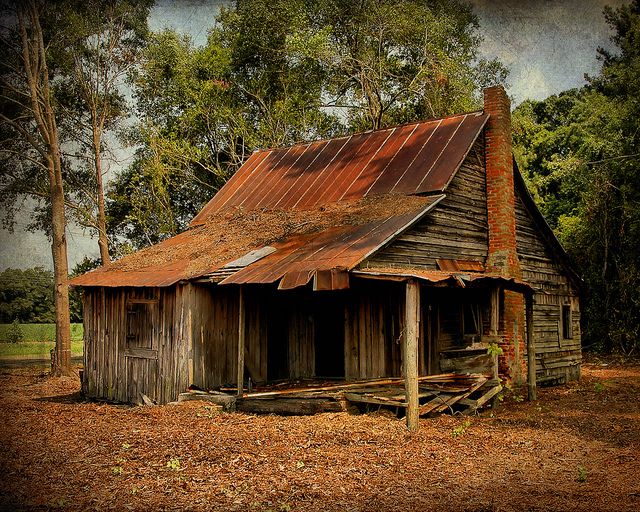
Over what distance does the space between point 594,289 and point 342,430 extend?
18.6 meters

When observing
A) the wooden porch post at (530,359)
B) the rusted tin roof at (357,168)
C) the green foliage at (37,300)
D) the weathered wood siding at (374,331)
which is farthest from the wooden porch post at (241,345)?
the green foliage at (37,300)

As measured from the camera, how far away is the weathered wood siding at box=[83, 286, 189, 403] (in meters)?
14.0

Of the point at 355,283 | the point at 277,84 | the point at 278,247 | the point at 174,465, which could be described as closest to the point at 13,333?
the point at 277,84

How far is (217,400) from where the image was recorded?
12828 mm

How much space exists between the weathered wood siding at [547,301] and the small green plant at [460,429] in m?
6.62

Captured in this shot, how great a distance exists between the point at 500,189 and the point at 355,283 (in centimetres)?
467

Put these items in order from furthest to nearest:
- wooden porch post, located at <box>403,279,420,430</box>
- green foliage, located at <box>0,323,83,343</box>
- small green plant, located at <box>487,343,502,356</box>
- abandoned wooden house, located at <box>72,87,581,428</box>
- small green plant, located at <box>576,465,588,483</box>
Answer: green foliage, located at <box>0,323,83,343</box>
abandoned wooden house, located at <box>72,87,581,428</box>
small green plant, located at <box>487,343,502,356</box>
wooden porch post, located at <box>403,279,420,430</box>
small green plant, located at <box>576,465,588,483</box>

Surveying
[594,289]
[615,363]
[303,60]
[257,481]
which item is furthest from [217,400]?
[303,60]

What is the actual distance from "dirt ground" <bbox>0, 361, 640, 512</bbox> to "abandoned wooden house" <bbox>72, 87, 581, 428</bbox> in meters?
1.79

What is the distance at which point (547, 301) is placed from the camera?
1823 cm

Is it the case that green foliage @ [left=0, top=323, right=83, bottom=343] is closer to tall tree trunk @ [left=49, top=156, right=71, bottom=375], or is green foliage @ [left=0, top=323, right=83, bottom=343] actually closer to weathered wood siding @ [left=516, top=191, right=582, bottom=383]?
tall tree trunk @ [left=49, top=156, right=71, bottom=375]

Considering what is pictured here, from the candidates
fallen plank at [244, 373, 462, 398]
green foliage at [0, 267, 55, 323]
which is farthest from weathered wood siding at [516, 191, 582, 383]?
green foliage at [0, 267, 55, 323]

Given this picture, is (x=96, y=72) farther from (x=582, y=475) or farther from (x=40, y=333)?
(x=582, y=475)

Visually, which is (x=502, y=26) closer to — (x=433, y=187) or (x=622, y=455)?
(x=622, y=455)
